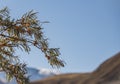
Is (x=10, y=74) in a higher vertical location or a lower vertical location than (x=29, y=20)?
lower

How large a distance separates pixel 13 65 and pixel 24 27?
4.10ft

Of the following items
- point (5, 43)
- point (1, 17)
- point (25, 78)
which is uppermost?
point (1, 17)

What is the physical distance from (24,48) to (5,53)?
2.03 feet

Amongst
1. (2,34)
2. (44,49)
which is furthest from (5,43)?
(44,49)

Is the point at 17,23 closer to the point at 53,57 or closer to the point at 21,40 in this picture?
the point at 21,40

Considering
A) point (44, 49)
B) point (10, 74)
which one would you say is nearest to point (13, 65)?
point (10, 74)

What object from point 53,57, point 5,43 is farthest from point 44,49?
point 5,43

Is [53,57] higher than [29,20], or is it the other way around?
[29,20]

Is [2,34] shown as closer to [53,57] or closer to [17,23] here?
[17,23]

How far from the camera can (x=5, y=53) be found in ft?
41.6

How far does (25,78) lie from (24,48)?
1031 millimetres

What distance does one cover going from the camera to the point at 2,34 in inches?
482

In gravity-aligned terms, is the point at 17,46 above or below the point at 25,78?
above

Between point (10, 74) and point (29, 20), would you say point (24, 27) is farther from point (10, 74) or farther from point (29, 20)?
point (10, 74)
